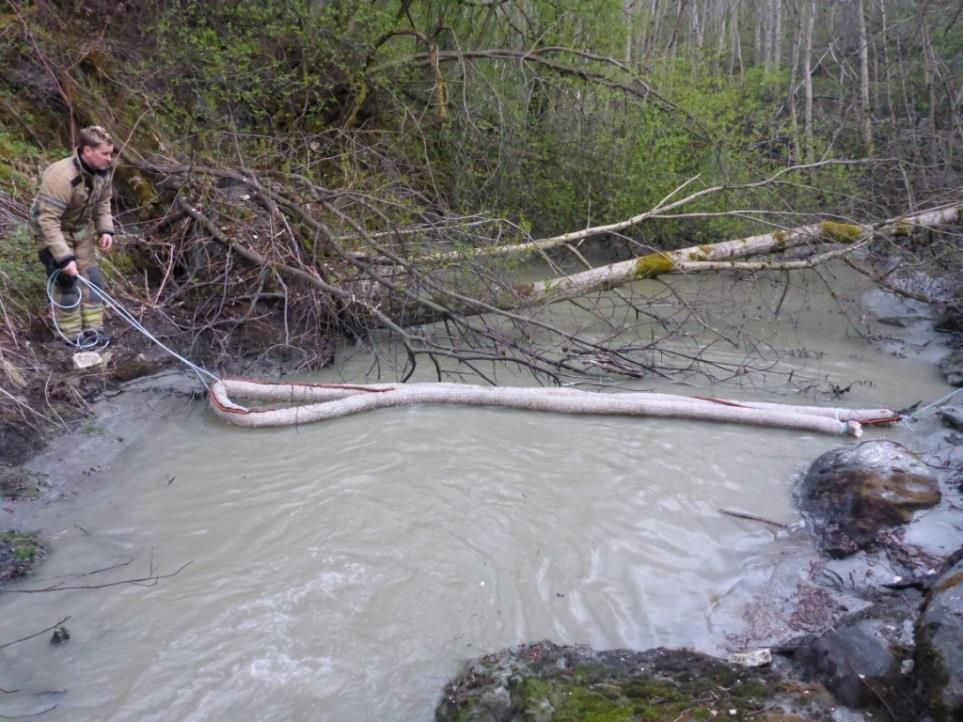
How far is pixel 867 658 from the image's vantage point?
3312mm

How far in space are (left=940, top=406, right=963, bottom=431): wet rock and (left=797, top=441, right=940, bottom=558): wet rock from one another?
1475 mm

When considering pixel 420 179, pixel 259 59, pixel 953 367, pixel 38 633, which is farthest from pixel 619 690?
pixel 259 59

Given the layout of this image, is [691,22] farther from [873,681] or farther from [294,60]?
[873,681]

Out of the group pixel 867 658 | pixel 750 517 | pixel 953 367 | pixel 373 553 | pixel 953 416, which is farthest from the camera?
pixel 953 367

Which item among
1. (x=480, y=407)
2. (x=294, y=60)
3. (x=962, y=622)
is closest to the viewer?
(x=962, y=622)

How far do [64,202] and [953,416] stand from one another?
7.15 meters

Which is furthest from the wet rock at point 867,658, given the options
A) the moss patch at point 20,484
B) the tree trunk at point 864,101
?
the tree trunk at point 864,101

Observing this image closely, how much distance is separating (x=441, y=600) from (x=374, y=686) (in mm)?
702

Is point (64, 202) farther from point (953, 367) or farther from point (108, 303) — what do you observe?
point (953, 367)

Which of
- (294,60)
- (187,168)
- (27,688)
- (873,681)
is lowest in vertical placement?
(27,688)

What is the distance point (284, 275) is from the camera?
7.71 m

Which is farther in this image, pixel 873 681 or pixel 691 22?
pixel 691 22

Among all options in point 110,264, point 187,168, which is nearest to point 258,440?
point 110,264

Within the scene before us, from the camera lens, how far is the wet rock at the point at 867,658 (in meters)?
3.17
